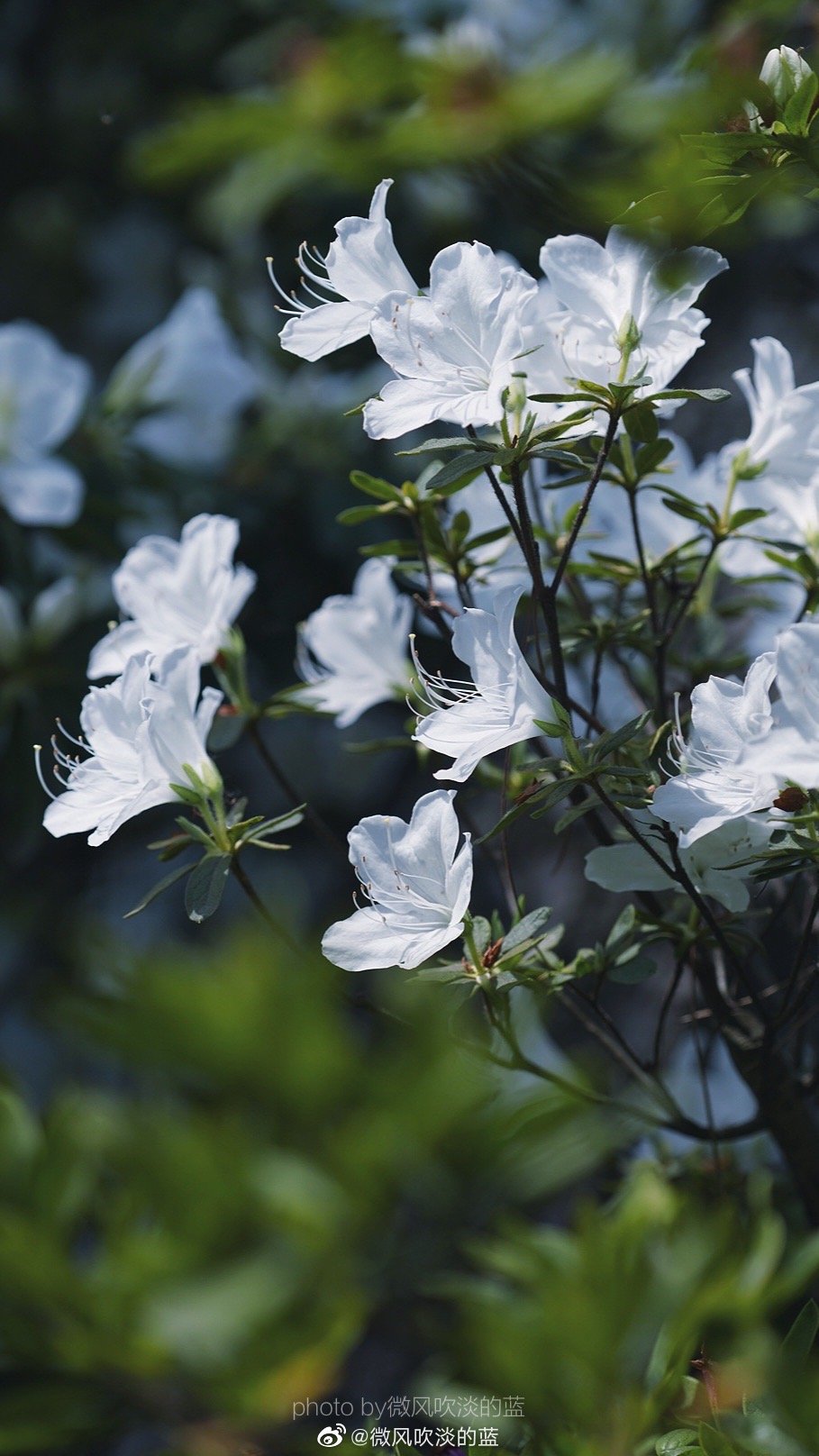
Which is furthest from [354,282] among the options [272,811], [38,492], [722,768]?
[272,811]

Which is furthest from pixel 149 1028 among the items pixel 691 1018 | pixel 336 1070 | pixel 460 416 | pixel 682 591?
pixel 682 591

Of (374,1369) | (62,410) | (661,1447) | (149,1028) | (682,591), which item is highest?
(149,1028)

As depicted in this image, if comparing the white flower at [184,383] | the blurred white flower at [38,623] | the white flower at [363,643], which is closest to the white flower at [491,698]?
the white flower at [363,643]

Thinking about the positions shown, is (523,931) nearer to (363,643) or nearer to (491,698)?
(491,698)

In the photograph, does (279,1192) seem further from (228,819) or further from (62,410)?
(62,410)

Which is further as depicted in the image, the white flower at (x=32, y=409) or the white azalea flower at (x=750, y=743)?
the white flower at (x=32, y=409)

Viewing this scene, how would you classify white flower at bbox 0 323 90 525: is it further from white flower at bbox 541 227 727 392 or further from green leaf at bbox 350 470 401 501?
white flower at bbox 541 227 727 392

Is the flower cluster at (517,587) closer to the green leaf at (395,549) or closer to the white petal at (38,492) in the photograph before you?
the green leaf at (395,549)
